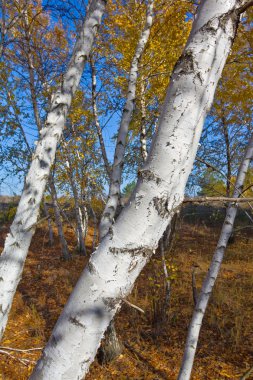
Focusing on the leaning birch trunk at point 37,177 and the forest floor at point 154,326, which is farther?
the forest floor at point 154,326

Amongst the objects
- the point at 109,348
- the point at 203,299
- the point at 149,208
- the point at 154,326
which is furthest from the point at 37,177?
the point at 154,326

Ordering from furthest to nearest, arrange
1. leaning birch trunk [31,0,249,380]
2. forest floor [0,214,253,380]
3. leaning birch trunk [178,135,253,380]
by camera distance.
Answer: forest floor [0,214,253,380] < leaning birch trunk [178,135,253,380] < leaning birch trunk [31,0,249,380]

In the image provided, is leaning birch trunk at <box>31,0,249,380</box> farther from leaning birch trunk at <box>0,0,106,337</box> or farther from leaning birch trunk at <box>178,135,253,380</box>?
leaning birch trunk at <box>178,135,253,380</box>

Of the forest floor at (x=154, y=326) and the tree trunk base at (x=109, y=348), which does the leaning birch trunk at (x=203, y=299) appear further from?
the tree trunk base at (x=109, y=348)

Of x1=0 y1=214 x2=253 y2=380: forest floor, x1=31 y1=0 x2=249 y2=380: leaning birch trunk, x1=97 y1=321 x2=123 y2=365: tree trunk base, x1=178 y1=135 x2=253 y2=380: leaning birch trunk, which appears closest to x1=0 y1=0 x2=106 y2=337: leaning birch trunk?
x1=31 y1=0 x2=249 y2=380: leaning birch trunk

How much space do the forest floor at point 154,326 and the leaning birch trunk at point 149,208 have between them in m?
2.16

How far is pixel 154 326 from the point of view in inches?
176

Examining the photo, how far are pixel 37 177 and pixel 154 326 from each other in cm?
383

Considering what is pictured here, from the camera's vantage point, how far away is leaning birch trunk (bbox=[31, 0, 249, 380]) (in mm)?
692

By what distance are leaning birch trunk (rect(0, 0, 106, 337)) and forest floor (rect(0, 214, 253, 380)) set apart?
4.10ft

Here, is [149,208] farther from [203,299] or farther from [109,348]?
[109,348]

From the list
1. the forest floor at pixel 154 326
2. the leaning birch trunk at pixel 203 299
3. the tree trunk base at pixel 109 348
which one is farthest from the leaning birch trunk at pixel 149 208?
the tree trunk base at pixel 109 348

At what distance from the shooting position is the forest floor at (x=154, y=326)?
357 centimetres

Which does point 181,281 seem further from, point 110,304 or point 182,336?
point 110,304
